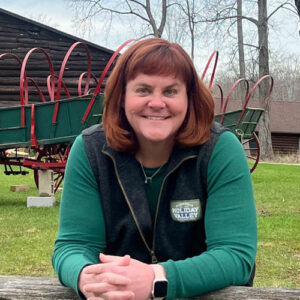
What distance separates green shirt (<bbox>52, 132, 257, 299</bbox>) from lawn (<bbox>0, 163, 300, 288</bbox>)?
224 cm

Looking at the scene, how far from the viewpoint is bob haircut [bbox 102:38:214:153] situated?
1674mm

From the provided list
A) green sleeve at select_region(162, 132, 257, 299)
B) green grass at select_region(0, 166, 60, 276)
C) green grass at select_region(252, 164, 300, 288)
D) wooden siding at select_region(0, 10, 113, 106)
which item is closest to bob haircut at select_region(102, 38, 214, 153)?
green sleeve at select_region(162, 132, 257, 299)

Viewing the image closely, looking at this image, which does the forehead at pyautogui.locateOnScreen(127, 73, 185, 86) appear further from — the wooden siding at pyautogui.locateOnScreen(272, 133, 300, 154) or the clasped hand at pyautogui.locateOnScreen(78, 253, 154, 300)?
the wooden siding at pyautogui.locateOnScreen(272, 133, 300, 154)

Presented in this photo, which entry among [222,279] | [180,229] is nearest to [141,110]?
[180,229]

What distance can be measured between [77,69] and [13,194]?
631cm

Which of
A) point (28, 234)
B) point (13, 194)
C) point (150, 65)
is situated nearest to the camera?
point (150, 65)

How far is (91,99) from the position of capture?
262 inches

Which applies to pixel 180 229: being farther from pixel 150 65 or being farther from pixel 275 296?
pixel 150 65


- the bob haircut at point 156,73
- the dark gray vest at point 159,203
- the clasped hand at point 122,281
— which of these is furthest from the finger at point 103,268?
the bob haircut at point 156,73

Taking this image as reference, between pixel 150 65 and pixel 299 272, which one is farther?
pixel 299 272

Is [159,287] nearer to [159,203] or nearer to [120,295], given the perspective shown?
[120,295]

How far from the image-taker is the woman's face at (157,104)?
5.51 ft

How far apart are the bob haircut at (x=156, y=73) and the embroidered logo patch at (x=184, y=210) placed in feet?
0.63

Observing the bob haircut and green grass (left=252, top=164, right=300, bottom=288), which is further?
green grass (left=252, top=164, right=300, bottom=288)
